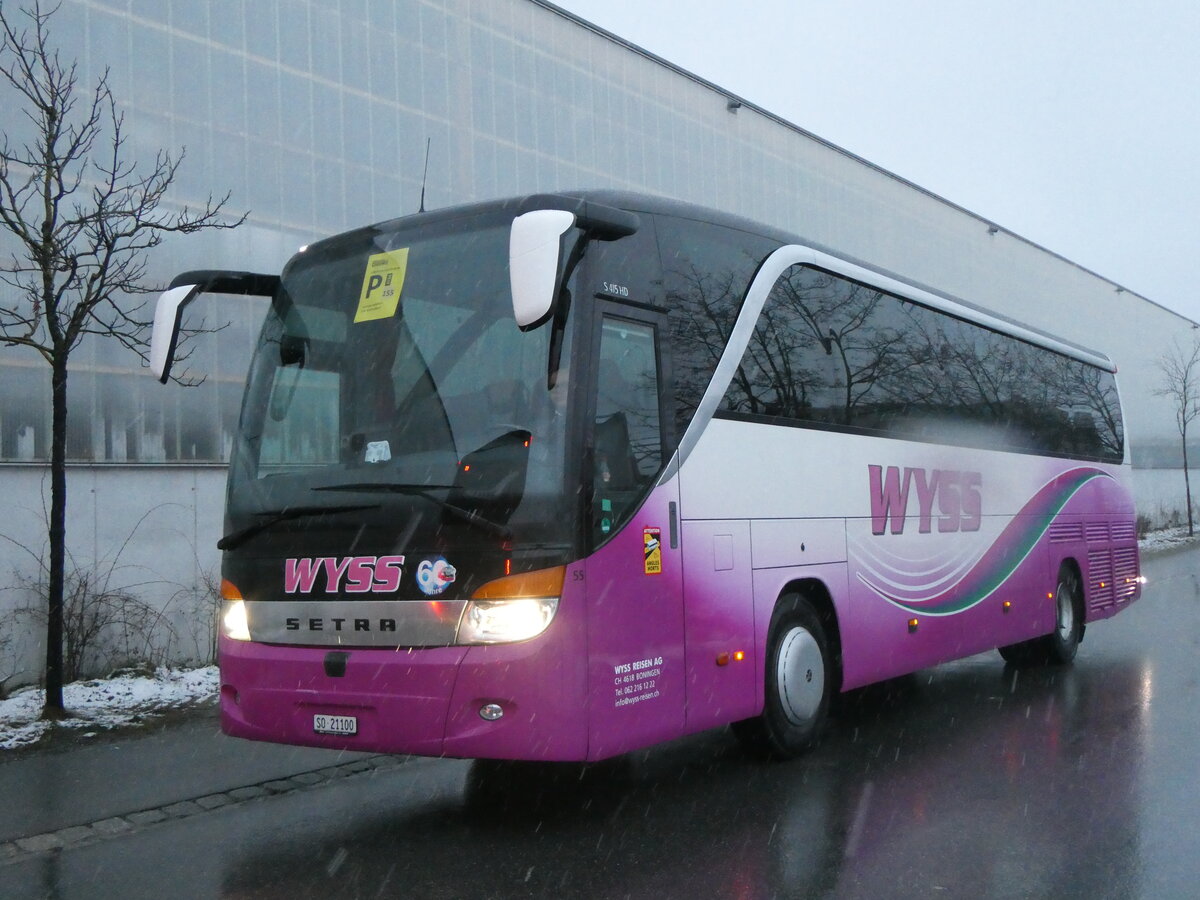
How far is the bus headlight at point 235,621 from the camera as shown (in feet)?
21.6

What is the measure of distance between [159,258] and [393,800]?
307 inches

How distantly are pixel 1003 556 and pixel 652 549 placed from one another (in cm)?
603

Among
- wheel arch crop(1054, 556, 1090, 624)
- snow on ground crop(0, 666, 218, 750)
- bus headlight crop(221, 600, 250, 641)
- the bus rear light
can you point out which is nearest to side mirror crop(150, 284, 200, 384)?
bus headlight crop(221, 600, 250, 641)

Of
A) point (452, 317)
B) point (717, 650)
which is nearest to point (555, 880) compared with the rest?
point (717, 650)

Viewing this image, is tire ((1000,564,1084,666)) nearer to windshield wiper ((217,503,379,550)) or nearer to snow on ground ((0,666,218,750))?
snow on ground ((0,666,218,750))

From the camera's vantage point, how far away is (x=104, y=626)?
38.0ft

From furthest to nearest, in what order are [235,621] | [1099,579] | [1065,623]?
1. [1099,579]
2. [1065,623]
3. [235,621]

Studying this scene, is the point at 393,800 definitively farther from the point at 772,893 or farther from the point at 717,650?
the point at 772,893

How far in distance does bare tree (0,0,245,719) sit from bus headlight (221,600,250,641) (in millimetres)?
3625

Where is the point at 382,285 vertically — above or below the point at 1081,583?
above

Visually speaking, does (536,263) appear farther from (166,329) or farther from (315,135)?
(315,135)

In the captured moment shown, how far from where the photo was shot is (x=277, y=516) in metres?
6.40

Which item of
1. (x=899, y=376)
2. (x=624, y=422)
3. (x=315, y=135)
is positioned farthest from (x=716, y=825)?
(x=315, y=135)

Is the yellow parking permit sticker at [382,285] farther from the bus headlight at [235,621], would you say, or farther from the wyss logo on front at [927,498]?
the wyss logo on front at [927,498]
